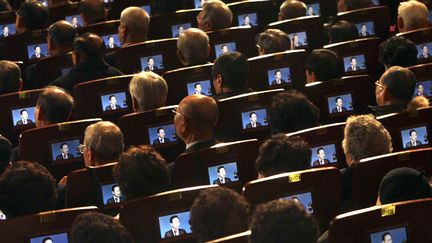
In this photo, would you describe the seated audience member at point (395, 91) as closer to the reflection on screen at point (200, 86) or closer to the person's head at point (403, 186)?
the reflection on screen at point (200, 86)

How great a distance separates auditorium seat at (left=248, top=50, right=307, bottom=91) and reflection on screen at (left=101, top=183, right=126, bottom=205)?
2.55 m

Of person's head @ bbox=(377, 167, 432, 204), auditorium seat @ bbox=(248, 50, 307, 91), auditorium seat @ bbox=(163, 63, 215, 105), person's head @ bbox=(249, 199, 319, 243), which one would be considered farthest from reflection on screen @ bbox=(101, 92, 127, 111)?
person's head @ bbox=(249, 199, 319, 243)

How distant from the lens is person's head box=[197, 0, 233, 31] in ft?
32.5

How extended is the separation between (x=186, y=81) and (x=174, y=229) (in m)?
3.09

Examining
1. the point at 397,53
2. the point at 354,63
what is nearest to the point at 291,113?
the point at 397,53

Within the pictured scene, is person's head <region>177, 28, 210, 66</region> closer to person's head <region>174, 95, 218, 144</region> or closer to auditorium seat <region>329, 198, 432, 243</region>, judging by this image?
person's head <region>174, 95, 218, 144</region>

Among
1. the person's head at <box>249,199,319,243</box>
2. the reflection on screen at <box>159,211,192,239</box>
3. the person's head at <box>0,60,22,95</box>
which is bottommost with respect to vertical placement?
the reflection on screen at <box>159,211,192,239</box>

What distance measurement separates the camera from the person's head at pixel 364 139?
→ 630 centimetres

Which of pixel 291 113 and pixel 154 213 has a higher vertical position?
pixel 291 113

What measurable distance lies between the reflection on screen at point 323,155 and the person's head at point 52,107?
195cm

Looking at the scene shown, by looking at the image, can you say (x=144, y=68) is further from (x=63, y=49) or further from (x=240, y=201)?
(x=240, y=201)

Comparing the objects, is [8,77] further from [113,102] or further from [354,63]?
[354,63]

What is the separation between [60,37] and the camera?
974cm

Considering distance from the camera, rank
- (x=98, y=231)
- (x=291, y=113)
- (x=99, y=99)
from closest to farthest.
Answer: (x=98, y=231) < (x=291, y=113) < (x=99, y=99)
